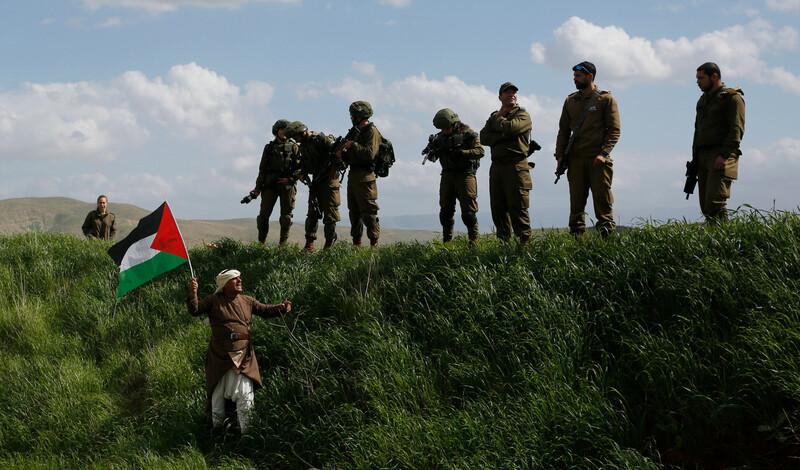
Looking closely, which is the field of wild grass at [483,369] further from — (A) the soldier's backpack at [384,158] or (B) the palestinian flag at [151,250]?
(A) the soldier's backpack at [384,158]

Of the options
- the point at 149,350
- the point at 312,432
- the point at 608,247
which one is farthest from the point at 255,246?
the point at 608,247

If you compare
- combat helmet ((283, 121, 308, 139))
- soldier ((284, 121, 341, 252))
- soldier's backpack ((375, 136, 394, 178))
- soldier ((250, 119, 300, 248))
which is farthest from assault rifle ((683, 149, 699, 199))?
soldier ((250, 119, 300, 248))

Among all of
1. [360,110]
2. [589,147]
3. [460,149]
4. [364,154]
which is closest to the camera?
[589,147]

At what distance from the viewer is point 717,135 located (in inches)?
322

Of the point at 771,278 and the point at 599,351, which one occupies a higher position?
the point at 771,278

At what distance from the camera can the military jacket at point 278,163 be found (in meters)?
12.5

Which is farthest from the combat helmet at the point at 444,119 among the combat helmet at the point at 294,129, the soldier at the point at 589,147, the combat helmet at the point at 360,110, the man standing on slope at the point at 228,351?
the man standing on slope at the point at 228,351

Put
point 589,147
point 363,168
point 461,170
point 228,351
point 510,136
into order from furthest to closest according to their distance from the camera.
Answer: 1. point 363,168
2. point 461,170
3. point 510,136
4. point 589,147
5. point 228,351

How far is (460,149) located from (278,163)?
3956mm

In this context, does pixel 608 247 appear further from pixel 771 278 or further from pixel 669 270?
pixel 771 278

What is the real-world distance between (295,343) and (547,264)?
279 centimetres

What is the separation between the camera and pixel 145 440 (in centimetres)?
704

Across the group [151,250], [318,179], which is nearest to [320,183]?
[318,179]

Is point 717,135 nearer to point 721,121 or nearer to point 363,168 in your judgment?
point 721,121
